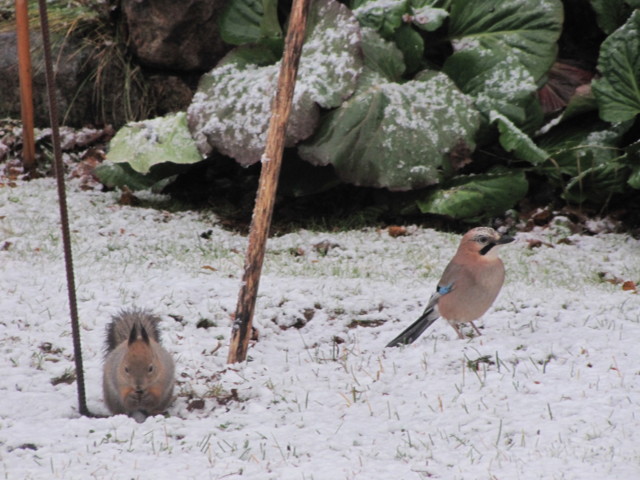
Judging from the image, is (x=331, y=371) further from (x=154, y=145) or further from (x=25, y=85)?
(x=25, y=85)

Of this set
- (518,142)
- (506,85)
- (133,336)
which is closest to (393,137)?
(518,142)

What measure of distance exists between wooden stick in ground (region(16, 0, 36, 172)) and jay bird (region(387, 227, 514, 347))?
4.58 m

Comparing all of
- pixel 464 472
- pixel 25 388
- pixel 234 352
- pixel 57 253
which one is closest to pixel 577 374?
pixel 464 472

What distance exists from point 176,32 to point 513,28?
9.35ft

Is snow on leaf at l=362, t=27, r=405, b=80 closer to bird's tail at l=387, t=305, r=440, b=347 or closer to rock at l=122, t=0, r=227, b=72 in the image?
rock at l=122, t=0, r=227, b=72

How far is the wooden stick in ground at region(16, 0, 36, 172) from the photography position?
6906mm

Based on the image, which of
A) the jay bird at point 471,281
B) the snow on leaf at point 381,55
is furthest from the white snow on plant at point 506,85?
the jay bird at point 471,281

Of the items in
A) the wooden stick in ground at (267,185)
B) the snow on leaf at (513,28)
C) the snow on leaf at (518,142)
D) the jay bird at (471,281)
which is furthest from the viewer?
the snow on leaf at (513,28)

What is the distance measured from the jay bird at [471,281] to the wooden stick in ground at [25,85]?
180 inches

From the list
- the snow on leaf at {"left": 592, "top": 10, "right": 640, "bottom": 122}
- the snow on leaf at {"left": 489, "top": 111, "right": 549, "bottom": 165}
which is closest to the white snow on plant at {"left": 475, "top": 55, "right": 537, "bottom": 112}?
the snow on leaf at {"left": 489, "top": 111, "right": 549, "bottom": 165}

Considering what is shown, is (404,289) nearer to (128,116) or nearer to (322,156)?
(322,156)

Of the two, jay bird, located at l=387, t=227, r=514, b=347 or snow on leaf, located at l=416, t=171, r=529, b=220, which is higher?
jay bird, located at l=387, t=227, r=514, b=347

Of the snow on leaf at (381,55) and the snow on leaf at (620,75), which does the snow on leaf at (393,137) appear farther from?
the snow on leaf at (620,75)

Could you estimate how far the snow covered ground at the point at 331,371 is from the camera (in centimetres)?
284
